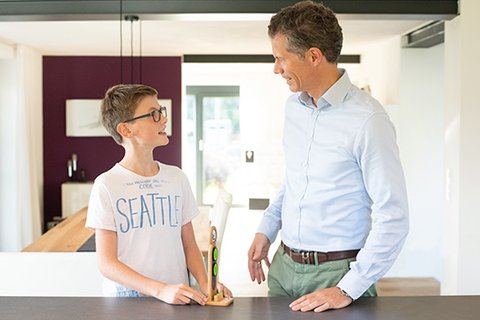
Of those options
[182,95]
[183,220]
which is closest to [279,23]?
[183,220]

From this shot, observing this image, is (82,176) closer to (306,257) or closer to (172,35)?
(172,35)

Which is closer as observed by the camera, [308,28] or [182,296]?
[182,296]

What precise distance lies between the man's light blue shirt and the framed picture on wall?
659 centimetres

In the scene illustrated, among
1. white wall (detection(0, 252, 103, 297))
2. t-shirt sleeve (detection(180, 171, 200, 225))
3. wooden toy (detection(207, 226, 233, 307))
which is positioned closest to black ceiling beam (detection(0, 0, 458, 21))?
white wall (detection(0, 252, 103, 297))

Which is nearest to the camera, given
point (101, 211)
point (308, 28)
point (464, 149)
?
point (308, 28)

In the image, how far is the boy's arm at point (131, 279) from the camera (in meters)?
1.57

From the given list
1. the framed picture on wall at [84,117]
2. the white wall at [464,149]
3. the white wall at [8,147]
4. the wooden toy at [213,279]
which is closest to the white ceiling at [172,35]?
the white wall at [8,147]

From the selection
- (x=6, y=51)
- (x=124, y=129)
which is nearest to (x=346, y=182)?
(x=124, y=129)

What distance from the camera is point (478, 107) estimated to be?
439 cm

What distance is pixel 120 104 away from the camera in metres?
1.94

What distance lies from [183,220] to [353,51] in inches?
253

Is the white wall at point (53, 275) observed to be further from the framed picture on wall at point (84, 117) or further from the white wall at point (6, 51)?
the framed picture on wall at point (84, 117)

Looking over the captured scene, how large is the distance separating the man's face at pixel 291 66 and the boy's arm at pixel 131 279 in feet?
2.11

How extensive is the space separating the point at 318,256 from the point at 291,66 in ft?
1.79
